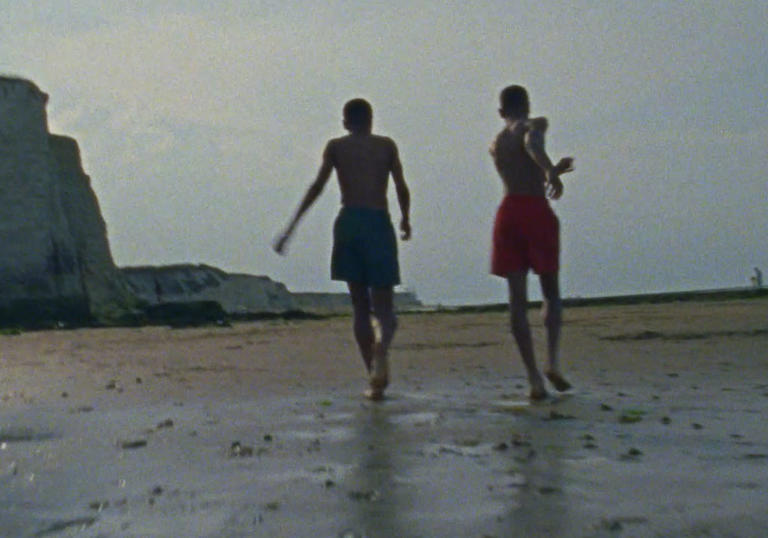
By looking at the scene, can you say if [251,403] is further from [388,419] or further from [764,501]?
[764,501]

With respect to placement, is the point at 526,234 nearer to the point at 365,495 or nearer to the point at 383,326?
the point at 383,326

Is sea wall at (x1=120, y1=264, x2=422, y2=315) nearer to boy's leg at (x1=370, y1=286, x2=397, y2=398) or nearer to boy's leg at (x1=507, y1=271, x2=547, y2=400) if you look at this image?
boy's leg at (x1=370, y1=286, x2=397, y2=398)

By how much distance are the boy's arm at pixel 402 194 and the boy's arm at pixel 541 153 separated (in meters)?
0.84

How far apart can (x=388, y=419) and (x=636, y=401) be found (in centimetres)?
119

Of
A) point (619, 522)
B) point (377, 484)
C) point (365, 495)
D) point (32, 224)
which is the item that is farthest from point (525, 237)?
point (32, 224)

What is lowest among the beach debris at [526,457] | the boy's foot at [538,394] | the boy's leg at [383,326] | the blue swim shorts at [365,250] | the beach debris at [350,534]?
the beach debris at [350,534]

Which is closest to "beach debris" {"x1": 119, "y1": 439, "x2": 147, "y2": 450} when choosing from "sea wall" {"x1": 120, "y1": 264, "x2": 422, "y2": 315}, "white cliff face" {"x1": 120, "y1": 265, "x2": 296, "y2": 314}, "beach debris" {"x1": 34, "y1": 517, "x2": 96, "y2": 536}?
"beach debris" {"x1": 34, "y1": 517, "x2": 96, "y2": 536}

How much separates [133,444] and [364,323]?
90.1 inches

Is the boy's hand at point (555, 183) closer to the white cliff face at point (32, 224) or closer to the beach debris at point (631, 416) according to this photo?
the beach debris at point (631, 416)

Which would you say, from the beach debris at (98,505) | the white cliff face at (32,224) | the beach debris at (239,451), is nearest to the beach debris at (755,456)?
the beach debris at (239,451)

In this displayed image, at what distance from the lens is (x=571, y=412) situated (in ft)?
16.8

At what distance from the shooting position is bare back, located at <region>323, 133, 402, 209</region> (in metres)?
6.53

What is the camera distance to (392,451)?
4090 mm

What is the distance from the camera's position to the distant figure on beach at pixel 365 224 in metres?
6.41
